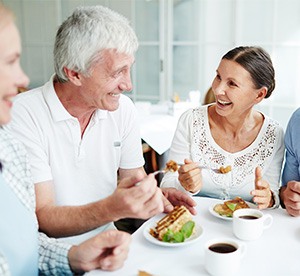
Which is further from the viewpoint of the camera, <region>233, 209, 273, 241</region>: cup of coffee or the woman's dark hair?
the woman's dark hair

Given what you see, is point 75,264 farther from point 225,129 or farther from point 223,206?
point 225,129

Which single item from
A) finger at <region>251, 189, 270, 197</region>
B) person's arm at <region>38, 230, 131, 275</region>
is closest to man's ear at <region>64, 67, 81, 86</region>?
person's arm at <region>38, 230, 131, 275</region>

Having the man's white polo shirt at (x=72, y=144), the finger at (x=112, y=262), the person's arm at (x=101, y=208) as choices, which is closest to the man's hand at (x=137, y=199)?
the person's arm at (x=101, y=208)

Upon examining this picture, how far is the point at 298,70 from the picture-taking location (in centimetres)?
389

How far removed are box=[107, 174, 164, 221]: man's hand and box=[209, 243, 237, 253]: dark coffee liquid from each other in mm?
162

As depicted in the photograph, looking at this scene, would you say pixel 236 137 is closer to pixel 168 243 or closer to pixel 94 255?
pixel 168 243

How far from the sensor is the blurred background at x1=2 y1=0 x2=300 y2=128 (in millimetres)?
3898

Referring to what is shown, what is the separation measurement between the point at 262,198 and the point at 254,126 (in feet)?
1.50

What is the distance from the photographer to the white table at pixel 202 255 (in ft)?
3.33

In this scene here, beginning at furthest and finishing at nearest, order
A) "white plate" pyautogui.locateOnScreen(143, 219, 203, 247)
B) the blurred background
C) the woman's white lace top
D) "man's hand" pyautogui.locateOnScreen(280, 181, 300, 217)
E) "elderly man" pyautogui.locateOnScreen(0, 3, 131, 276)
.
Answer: the blurred background < the woman's white lace top < "man's hand" pyautogui.locateOnScreen(280, 181, 300, 217) < "white plate" pyautogui.locateOnScreen(143, 219, 203, 247) < "elderly man" pyautogui.locateOnScreen(0, 3, 131, 276)

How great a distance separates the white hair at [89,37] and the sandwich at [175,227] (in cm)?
54

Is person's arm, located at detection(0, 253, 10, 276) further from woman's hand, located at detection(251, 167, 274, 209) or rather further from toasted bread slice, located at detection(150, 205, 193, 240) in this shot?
woman's hand, located at detection(251, 167, 274, 209)

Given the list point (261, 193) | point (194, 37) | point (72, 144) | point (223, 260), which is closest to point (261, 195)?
point (261, 193)

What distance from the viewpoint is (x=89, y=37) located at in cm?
133
